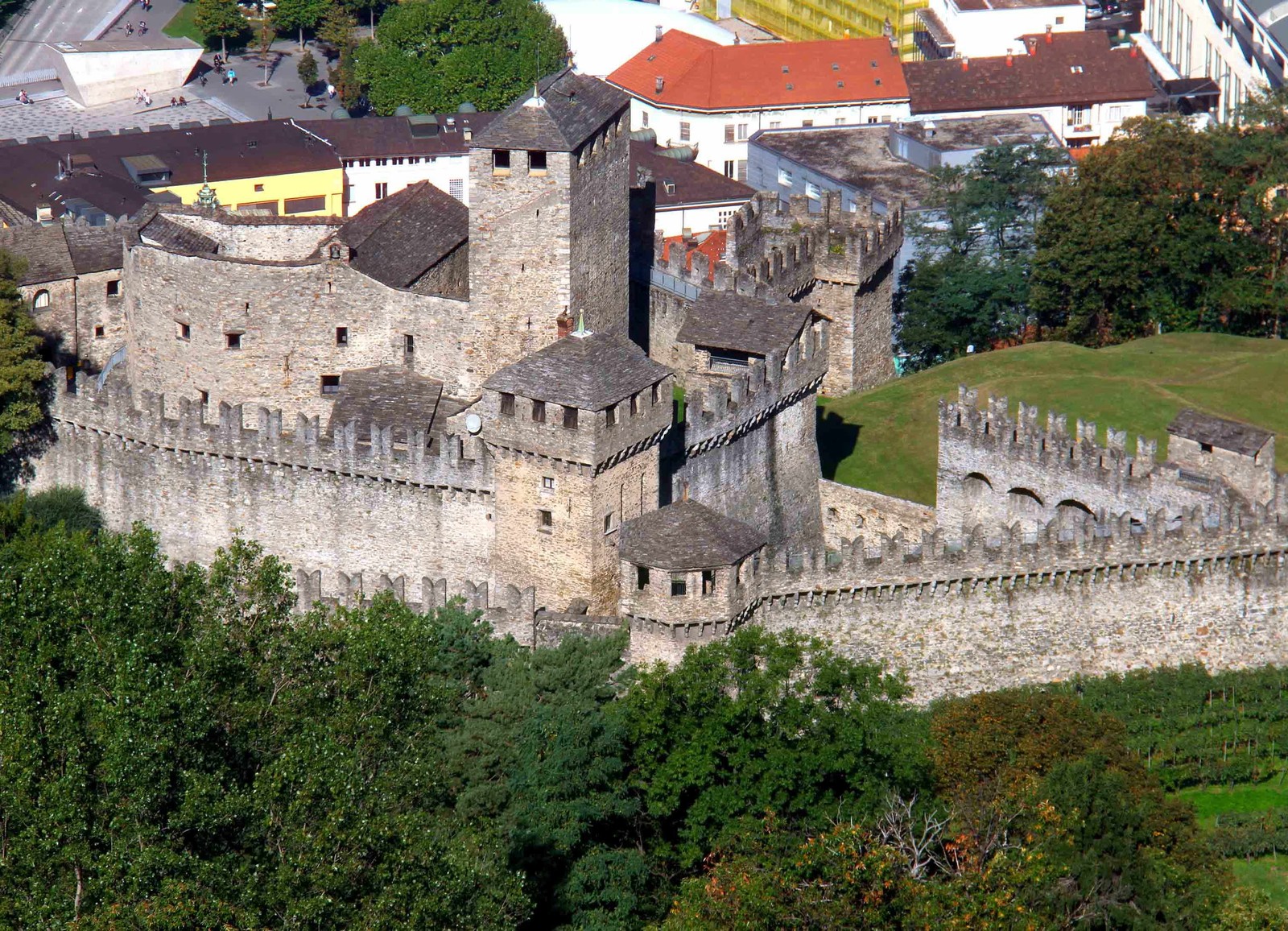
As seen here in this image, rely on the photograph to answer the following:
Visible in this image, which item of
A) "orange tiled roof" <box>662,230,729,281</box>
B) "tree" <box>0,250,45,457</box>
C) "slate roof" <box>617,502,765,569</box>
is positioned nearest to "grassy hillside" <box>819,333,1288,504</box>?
"orange tiled roof" <box>662,230,729,281</box>

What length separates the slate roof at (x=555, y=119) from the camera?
75000 mm

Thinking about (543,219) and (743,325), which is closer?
(543,219)

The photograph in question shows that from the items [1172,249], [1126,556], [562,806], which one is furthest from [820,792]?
[1172,249]

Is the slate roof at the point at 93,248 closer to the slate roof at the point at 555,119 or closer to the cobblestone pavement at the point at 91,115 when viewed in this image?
the slate roof at the point at 555,119

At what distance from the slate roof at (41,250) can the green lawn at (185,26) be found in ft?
216

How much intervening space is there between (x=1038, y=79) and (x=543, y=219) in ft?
208

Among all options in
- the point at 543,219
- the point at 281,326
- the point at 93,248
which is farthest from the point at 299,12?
the point at 543,219

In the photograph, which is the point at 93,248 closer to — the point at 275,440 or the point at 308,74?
the point at 275,440

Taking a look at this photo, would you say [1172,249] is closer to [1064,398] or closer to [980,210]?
[980,210]

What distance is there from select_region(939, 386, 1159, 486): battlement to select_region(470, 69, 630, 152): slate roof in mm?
14390

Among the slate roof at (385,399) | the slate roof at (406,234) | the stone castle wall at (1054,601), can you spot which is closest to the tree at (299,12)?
the slate roof at (406,234)

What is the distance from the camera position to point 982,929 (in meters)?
55.3

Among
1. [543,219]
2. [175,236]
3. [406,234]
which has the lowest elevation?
[175,236]

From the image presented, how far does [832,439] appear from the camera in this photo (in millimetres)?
90125
